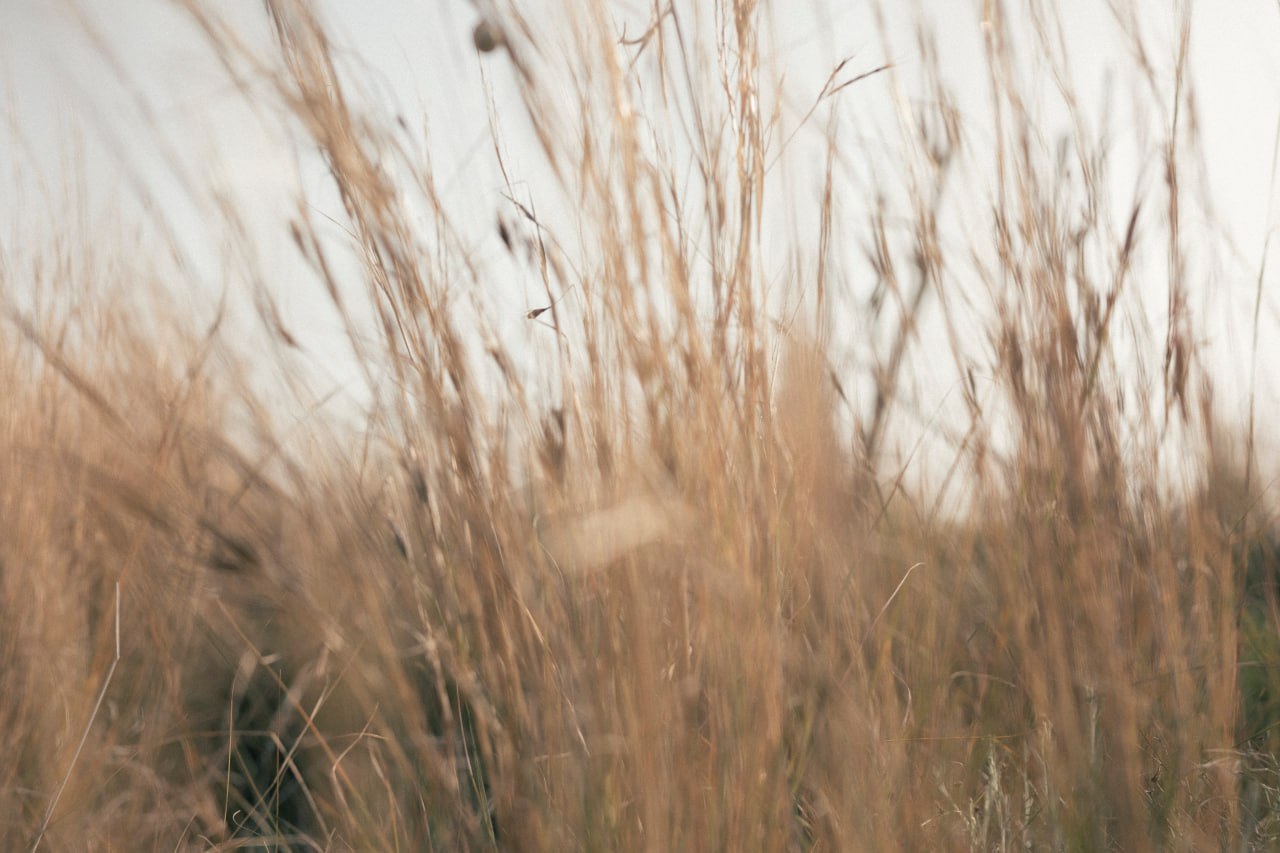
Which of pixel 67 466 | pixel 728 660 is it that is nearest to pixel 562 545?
pixel 728 660

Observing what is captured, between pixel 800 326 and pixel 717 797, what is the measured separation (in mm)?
381

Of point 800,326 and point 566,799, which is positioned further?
point 800,326

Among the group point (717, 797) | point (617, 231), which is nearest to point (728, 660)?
point (717, 797)

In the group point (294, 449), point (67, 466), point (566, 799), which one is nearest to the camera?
point (566, 799)

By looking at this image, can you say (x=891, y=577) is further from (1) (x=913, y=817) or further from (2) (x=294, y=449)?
(2) (x=294, y=449)

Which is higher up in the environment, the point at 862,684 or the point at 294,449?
the point at 294,449

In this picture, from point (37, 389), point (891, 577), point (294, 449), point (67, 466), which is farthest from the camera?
point (37, 389)

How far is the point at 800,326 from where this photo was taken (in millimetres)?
842

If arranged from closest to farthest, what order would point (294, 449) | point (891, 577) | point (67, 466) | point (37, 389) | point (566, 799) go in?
point (566, 799) < point (294, 449) < point (891, 577) < point (67, 466) < point (37, 389)

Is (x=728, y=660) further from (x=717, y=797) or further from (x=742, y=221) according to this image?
(x=742, y=221)

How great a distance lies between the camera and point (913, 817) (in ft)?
2.50

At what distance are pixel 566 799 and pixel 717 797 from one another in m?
0.11

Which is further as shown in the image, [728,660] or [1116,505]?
[1116,505]

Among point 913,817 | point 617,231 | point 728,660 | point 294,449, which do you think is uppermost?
A: point 617,231
